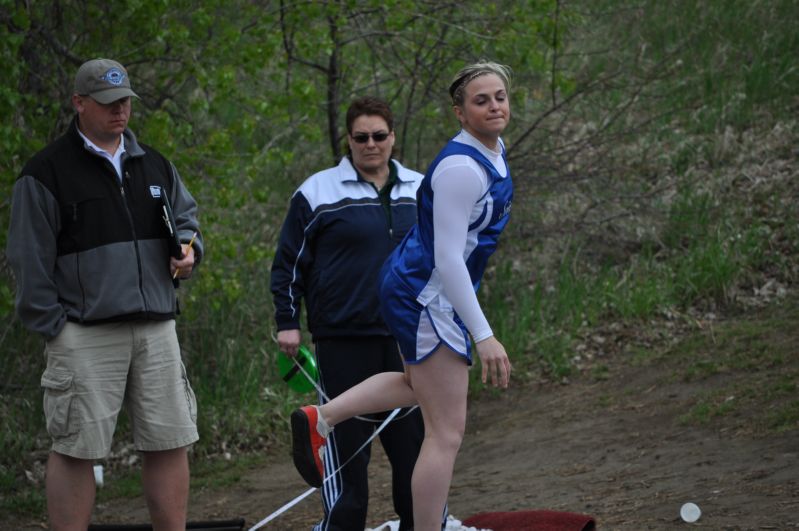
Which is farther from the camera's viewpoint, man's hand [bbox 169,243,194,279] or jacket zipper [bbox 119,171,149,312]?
man's hand [bbox 169,243,194,279]

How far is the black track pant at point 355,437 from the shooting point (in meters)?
4.87

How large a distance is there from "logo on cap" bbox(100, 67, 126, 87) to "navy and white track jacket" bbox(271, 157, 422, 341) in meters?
0.97

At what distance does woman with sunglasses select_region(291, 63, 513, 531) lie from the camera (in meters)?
3.89

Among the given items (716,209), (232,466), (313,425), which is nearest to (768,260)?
(716,209)

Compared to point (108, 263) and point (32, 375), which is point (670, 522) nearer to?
point (108, 263)

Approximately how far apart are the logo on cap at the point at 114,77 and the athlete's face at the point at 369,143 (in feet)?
3.61

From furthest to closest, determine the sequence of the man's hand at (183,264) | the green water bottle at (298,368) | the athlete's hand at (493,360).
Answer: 1. the green water bottle at (298,368)
2. the man's hand at (183,264)
3. the athlete's hand at (493,360)

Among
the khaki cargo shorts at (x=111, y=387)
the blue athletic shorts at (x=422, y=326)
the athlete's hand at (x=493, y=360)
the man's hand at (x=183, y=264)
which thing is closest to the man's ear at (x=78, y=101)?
the man's hand at (x=183, y=264)

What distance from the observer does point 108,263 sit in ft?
14.3

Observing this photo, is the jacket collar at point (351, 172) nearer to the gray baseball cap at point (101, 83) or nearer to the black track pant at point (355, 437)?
the black track pant at point (355, 437)

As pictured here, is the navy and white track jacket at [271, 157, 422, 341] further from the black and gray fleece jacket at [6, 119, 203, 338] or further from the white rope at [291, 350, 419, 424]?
the black and gray fleece jacket at [6, 119, 203, 338]

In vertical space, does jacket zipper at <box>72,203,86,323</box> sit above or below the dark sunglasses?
below

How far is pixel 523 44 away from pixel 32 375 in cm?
457

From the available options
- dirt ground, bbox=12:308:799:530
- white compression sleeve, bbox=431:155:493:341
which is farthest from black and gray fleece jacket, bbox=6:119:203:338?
dirt ground, bbox=12:308:799:530
